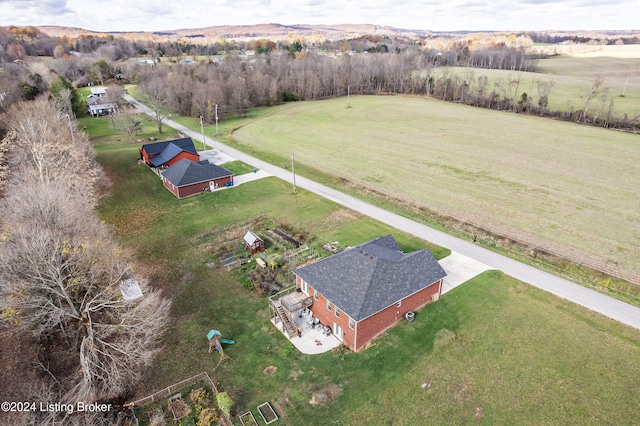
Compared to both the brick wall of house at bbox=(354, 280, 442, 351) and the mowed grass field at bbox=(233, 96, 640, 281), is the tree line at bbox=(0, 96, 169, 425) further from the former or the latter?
the mowed grass field at bbox=(233, 96, 640, 281)

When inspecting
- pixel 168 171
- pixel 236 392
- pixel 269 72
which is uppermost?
pixel 269 72

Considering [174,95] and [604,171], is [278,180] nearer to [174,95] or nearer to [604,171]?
[604,171]

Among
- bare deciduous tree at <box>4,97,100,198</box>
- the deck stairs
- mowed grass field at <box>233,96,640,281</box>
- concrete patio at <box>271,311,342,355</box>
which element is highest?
bare deciduous tree at <box>4,97,100,198</box>

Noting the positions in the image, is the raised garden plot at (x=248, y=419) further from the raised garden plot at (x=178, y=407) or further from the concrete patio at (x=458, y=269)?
the concrete patio at (x=458, y=269)

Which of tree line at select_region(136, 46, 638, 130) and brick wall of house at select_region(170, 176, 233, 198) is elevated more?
tree line at select_region(136, 46, 638, 130)

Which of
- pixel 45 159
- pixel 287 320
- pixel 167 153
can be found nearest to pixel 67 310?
pixel 287 320

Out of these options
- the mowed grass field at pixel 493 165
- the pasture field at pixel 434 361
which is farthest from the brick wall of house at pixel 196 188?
the mowed grass field at pixel 493 165

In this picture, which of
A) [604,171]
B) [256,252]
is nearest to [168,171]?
[256,252]

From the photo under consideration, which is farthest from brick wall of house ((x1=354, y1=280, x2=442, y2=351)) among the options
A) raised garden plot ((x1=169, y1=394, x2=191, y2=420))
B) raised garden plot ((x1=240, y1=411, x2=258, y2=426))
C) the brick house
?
raised garden plot ((x1=169, y1=394, x2=191, y2=420))
